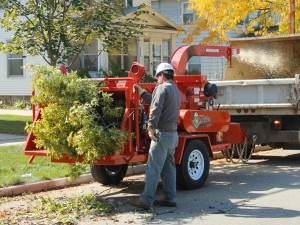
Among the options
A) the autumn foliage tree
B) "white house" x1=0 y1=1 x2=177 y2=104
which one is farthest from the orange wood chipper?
"white house" x1=0 y1=1 x2=177 y2=104

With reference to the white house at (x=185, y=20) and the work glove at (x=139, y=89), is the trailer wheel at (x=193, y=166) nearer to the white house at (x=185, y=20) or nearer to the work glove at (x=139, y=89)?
the work glove at (x=139, y=89)

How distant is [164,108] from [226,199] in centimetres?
174

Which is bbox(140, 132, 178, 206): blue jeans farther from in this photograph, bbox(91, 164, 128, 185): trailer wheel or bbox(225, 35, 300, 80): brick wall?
bbox(225, 35, 300, 80): brick wall

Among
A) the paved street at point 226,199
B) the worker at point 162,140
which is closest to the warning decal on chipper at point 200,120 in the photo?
the paved street at point 226,199

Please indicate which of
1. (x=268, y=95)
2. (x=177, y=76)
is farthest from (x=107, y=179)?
(x=268, y=95)

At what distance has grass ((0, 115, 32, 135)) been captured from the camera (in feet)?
55.9

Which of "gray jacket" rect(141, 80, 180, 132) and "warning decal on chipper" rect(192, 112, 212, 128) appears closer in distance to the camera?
"gray jacket" rect(141, 80, 180, 132)

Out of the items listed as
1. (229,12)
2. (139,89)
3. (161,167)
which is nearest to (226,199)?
(161,167)

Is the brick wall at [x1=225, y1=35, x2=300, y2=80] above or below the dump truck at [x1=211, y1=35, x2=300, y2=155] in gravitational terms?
above

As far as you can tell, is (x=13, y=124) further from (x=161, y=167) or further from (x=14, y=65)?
(x=161, y=167)

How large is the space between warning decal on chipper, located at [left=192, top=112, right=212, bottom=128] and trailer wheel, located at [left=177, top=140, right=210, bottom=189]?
0.29 m

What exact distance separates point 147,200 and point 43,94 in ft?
6.86

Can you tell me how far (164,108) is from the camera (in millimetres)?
8359

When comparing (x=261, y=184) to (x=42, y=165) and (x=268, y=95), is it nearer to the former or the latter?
(x=268, y=95)
